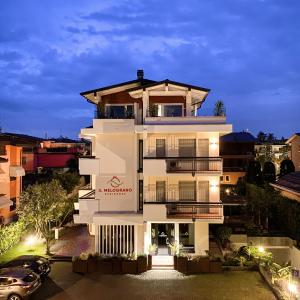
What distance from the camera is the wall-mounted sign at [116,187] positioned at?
924 inches

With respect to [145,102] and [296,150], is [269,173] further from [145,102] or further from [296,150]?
[145,102]

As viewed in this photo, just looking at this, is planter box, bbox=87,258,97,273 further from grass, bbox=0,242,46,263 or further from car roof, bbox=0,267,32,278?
grass, bbox=0,242,46,263

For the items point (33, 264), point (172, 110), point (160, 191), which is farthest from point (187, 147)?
point (33, 264)

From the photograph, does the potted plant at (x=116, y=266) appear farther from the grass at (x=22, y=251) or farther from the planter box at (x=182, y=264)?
the grass at (x=22, y=251)

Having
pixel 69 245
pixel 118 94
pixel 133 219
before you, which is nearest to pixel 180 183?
pixel 133 219

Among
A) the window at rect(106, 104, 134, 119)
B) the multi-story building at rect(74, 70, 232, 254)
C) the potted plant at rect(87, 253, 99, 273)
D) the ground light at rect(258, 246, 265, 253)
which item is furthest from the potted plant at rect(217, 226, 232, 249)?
the window at rect(106, 104, 134, 119)

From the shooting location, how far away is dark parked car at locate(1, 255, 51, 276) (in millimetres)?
19011

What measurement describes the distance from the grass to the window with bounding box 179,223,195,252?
353 inches

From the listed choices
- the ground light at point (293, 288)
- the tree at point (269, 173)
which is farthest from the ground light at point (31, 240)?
the tree at point (269, 173)

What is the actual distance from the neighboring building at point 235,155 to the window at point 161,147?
33.4m

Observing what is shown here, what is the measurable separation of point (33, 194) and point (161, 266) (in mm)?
9656

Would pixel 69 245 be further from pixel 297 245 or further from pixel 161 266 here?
pixel 297 245

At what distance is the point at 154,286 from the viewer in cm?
1897

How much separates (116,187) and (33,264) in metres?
6.78
